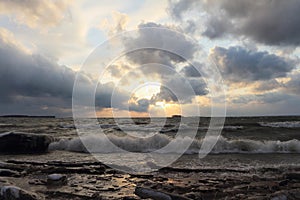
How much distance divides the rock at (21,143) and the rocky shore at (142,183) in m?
3.85

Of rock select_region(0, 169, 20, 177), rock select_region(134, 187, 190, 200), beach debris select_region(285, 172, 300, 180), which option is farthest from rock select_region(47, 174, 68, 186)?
beach debris select_region(285, 172, 300, 180)

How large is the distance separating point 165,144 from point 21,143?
8.01 m

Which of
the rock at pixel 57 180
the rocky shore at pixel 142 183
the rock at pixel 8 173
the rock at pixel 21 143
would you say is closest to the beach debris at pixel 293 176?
the rocky shore at pixel 142 183

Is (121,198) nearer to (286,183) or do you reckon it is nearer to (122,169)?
(122,169)

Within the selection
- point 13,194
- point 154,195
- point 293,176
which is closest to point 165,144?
point 293,176

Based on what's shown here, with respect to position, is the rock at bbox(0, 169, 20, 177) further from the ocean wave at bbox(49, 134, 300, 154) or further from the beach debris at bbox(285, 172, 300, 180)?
the beach debris at bbox(285, 172, 300, 180)

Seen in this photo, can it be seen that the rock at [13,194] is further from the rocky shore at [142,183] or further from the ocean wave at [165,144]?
the ocean wave at [165,144]

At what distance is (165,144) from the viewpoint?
17344 millimetres

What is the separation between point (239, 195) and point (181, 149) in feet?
30.7

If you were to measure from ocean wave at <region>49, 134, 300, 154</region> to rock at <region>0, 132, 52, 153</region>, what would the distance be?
1394 mm

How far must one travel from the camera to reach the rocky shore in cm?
632

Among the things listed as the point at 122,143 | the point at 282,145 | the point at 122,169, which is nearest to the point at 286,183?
the point at 122,169

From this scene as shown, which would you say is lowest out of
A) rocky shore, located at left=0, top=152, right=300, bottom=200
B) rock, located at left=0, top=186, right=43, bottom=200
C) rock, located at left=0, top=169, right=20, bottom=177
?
rocky shore, located at left=0, top=152, right=300, bottom=200

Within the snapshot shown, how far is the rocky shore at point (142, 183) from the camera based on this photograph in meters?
6.32
